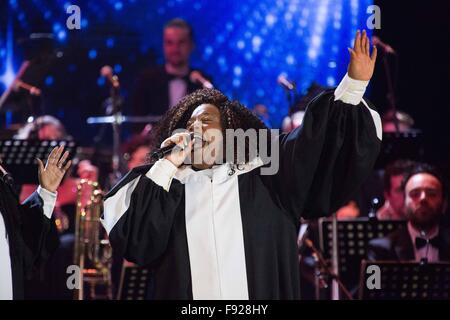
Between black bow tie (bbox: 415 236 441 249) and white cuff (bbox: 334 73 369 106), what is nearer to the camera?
white cuff (bbox: 334 73 369 106)

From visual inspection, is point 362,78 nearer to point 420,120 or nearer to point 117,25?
point 420,120

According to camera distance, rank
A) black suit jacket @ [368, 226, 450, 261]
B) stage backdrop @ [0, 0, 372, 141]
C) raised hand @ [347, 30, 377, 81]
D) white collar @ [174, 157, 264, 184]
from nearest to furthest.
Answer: raised hand @ [347, 30, 377, 81], white collar @ [174, 157, 264, 184], black suit jacket @ [368, 226, 450, 261], stage backdrop @ [0, 0, 372, 141]

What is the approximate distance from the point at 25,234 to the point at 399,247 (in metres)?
3.12

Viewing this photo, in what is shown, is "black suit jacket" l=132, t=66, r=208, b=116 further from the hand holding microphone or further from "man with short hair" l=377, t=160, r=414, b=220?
the hand holding microphone

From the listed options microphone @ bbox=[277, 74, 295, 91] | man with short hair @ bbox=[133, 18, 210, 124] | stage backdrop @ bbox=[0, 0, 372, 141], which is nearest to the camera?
microphone @ bbox=[277, 74, 295, 91]

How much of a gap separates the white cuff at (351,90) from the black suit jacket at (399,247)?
101 inches

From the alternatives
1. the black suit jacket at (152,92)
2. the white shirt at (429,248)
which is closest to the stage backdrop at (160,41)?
the black suit jacket at (152,92)

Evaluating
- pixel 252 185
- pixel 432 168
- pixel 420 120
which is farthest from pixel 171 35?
pixel 252 185

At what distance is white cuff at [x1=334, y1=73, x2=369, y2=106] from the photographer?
394 cm

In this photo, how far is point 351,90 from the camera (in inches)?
156

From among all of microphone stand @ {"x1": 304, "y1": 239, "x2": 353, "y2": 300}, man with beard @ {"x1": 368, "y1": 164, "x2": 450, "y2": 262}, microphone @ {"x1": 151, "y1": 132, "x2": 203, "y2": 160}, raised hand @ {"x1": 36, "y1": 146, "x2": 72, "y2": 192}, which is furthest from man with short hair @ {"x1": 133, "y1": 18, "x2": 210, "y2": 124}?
microphone @ {"x1": 151, "y1": 132, "x2": 203, "y2": 160}

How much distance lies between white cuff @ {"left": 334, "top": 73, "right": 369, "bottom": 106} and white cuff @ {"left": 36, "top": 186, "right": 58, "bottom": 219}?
1.88 m

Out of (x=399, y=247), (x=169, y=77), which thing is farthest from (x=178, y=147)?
(x=169, y=77)

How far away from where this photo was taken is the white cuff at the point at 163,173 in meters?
4.30
